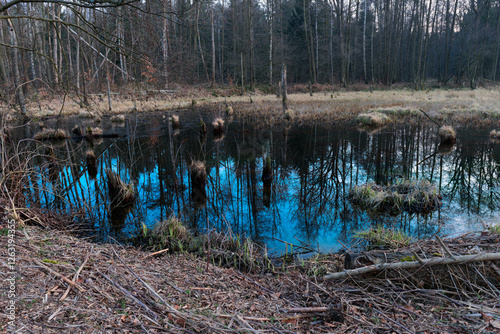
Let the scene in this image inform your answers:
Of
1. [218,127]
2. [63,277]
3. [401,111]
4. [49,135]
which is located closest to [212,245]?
[63,277]

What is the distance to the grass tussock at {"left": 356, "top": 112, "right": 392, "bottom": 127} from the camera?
16.0 metres

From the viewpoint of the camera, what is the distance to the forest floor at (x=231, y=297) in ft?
7.42

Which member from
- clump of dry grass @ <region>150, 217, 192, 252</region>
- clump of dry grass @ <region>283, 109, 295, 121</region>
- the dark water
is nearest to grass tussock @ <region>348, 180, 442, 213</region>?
the dark water

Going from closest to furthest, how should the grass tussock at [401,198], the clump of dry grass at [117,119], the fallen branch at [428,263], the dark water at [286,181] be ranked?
the fallen branch at [428,263] < the dark water at [286,181] < the grass tussock at [401,198] < the clump of dry grass at [117,119]

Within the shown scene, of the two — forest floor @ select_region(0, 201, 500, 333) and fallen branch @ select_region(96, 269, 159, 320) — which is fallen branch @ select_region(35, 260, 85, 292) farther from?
fallen branch @ select_region(96, 269, 159, 320)

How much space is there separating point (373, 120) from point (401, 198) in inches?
404

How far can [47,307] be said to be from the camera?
87.8 inches

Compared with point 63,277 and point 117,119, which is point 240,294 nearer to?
point 63,277

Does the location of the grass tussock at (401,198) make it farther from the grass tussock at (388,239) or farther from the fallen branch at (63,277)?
the fallen branch at (63,277)

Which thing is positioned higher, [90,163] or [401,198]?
[90,163]

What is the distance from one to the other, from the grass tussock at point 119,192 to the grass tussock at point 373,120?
1264cm

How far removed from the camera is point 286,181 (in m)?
8.57

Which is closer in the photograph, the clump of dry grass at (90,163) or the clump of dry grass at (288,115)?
the clump of dry grass at (90,163)

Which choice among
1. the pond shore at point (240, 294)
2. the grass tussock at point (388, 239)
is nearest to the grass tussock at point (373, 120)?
the grass tussock at point (388, 239)
